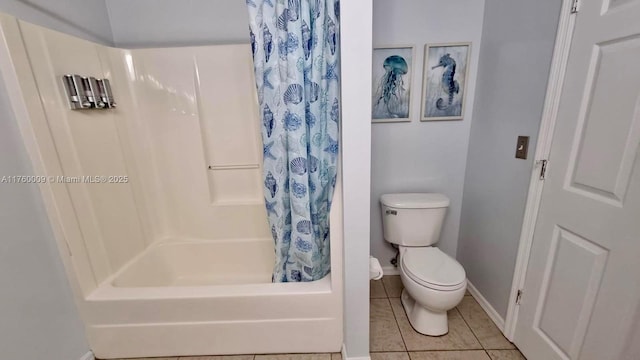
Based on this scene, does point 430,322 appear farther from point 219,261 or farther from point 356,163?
point 219,261

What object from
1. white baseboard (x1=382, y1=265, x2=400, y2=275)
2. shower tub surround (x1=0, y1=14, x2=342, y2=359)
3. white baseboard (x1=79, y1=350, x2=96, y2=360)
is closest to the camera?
shower tub surround (x1=0, y1=14, x2=342, y2=359)

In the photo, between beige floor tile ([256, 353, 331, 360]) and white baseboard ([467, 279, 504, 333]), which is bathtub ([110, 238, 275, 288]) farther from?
white baseboard ([467, 279, 504, 333])

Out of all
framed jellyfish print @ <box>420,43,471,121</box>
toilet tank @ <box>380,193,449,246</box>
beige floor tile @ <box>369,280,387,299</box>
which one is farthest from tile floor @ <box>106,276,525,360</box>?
framed jellyfish print @ <box>420,43,471,121</box>

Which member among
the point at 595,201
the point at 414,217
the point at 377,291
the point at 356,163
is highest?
the point at 356,163

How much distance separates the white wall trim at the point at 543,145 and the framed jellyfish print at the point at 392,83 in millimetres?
740

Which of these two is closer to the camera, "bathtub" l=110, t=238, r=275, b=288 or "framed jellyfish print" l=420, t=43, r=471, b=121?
"framed jellyfish print" l=420, t=43, r=471, b=121

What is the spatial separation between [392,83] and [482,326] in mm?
1663

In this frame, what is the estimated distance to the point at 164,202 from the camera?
187 centimetres

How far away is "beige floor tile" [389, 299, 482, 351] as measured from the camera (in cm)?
140

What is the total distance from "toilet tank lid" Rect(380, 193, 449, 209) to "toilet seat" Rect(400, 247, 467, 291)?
0.30 m

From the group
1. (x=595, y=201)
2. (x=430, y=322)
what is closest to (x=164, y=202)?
(x=430, y=322)

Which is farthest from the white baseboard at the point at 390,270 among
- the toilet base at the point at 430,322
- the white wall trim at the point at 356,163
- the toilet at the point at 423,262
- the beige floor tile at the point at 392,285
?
the white wall trim at the point at 356,163

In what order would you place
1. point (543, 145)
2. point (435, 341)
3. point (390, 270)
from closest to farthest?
point (543, 145)
point (435, 341)
point (390, 270)

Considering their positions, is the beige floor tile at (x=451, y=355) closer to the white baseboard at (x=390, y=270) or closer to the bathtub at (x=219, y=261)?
the white baseboard at (x=390, y=270)
